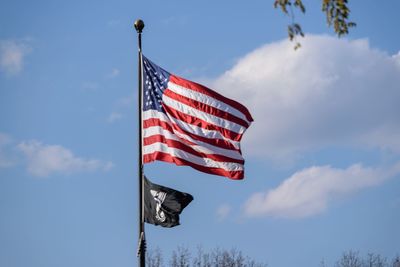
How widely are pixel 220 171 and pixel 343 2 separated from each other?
7950 mm

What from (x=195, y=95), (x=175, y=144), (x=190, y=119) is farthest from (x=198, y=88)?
(x=175, y=144)

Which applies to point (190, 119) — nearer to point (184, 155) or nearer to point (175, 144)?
point (175, 144)

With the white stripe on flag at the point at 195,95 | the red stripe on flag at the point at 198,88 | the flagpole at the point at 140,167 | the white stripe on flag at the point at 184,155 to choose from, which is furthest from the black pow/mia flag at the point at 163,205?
the red stripe on flag at the point at 198,88

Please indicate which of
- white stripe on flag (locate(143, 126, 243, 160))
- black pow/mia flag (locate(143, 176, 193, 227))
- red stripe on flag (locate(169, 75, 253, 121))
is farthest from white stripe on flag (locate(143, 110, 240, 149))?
black pow/mia flag (locate(143, 176, 193, 227))

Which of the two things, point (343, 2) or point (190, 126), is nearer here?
point (343, 2)

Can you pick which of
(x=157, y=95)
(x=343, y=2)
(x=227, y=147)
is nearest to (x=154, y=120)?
(x=157, y=95)

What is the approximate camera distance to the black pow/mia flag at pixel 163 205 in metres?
18.3

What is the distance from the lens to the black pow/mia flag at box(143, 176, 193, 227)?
1831 cm

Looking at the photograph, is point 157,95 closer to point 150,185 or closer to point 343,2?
point 150,185

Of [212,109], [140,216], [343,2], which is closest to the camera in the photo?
[343,2]

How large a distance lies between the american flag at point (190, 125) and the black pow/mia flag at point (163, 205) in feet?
2.41

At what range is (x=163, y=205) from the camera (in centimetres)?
1831

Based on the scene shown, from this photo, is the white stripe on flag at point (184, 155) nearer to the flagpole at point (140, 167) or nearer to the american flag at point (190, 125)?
the american flag at point (190, 125)

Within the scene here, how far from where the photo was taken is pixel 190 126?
63.1ft
